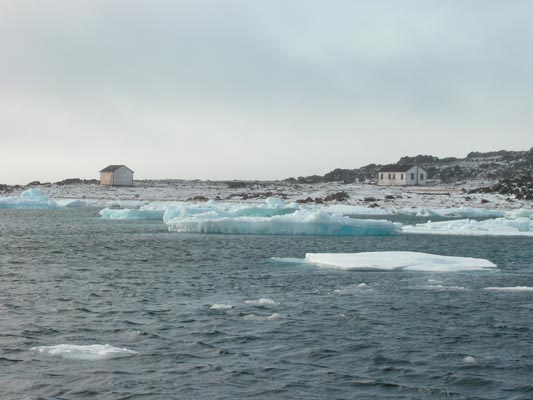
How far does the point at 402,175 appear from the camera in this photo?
116875 millimetres

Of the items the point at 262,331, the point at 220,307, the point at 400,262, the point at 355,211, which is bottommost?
the point at 262,331

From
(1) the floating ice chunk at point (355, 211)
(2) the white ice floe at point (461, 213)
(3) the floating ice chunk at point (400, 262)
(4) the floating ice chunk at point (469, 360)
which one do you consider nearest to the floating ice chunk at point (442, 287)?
(3) the floating ice chunk at point (400, 262)

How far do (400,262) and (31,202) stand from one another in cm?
7564

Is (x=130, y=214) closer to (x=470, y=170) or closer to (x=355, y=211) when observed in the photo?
(x=355, y=211)

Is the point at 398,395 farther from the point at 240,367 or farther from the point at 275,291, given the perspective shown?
the point at 275,291

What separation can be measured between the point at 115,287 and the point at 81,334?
24.7 ft

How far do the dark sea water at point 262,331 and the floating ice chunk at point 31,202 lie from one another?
216 feet

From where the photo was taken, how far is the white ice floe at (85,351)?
47.8 ft

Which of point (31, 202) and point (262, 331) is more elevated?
point (31, 202)

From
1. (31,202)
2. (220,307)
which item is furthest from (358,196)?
(220,307)

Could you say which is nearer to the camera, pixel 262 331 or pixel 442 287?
pixel 262 331

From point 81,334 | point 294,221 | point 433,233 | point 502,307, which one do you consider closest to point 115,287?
point 81,334

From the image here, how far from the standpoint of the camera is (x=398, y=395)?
12531mm

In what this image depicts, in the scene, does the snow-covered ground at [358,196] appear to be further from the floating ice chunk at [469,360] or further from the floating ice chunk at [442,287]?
the floating ice chunk at [469,360]
